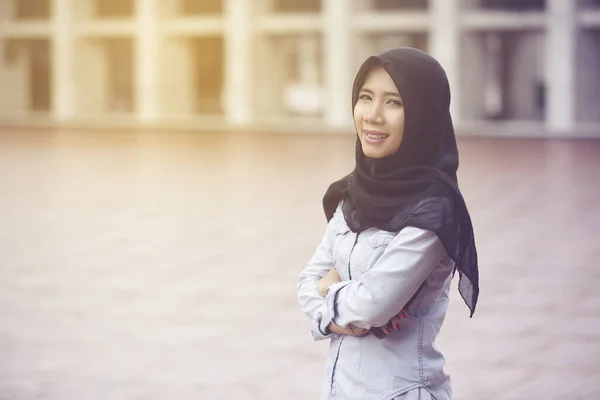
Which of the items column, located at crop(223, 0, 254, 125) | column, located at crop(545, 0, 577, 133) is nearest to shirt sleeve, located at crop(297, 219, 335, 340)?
column, located at crop(545, 0, 577, 133)

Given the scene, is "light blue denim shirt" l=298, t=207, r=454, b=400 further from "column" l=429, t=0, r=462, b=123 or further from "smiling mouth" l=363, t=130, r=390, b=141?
"column" l=429, t=0, r=462, b=123

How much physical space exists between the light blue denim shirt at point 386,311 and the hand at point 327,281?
2 cm

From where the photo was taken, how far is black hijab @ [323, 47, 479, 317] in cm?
240

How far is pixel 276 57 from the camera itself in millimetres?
32125

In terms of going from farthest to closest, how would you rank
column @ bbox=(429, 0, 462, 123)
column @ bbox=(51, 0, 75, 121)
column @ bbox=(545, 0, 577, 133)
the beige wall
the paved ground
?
the beige wall, column @ bbox=(51, 0, 75, 121), column @ bbox=(429, 0, 462, 123), column @ bbox=(545, 0, 577, 133), the paved ground

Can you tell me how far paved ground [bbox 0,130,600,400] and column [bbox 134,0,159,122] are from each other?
17.1 meters

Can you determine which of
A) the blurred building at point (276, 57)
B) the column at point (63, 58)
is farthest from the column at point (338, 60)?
the column at point (63, 58)

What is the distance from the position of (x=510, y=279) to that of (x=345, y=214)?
4.95 meters

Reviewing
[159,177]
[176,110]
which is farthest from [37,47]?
[159,177]

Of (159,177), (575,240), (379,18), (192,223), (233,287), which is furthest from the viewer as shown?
(379,18)

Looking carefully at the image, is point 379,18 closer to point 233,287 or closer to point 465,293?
point 233,287

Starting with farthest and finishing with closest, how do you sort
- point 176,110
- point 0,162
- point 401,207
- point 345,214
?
point 176,110
point 0,162
point 345,214
point 401,207

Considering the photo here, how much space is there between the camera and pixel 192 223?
33.9 feet

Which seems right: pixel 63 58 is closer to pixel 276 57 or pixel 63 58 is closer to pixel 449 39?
pixel 276 57
